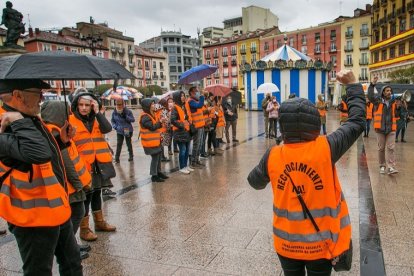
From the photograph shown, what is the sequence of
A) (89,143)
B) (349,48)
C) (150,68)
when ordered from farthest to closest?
(150,68) → (349,48) → (89,143)

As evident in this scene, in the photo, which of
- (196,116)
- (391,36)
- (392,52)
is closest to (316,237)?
(196,116)

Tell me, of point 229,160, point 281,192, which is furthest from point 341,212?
point 229,160

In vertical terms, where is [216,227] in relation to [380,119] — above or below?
below

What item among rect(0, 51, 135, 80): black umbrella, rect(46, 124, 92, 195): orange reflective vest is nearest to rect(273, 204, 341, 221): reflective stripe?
rect(0, 51, 135, 80): black umbrella

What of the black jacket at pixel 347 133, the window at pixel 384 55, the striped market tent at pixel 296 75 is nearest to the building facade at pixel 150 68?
the window at pixel 384 55

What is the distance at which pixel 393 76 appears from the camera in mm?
30844

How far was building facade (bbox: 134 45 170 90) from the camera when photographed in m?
72.6

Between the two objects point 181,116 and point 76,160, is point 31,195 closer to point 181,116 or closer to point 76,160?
point 76,160

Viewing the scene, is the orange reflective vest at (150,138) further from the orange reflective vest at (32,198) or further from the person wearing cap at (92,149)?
the orange reflective vest at (32,198)

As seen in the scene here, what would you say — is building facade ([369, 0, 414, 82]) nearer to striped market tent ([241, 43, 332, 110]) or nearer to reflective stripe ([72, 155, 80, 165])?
striped market tent ([241, 43, 332, 110])

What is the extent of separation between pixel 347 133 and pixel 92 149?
3.01 metres

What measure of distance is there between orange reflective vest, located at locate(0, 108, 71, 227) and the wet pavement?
1.28 metres

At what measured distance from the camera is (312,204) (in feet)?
6.36

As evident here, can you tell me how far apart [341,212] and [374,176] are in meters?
5.14
